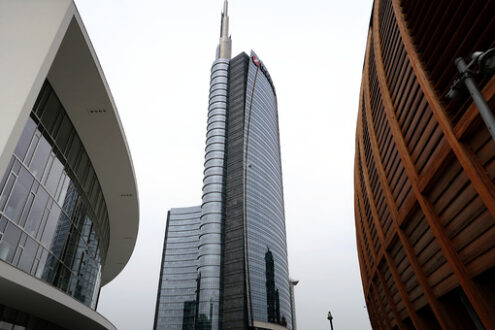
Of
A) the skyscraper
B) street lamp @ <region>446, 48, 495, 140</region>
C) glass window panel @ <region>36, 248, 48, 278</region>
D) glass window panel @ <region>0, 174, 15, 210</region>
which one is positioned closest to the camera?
street lamp @ <region>446, 48, 495, 140</region>

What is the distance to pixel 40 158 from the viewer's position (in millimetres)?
12984

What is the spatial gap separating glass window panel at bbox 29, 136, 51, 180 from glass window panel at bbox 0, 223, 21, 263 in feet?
7.19

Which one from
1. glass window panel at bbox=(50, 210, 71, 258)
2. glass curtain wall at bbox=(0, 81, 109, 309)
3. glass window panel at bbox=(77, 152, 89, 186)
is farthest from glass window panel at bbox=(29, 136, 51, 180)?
glass window panel at bbox=(77, 152, 89, 186)

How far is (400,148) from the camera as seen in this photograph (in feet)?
25.6

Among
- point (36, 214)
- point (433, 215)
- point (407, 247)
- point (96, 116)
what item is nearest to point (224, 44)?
point (96, 116)

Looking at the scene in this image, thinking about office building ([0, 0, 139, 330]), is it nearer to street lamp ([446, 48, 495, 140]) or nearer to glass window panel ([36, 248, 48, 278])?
glass window panel ([36, 248, 48, 278])

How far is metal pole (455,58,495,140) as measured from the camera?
166 inches

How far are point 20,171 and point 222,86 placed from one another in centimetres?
12059

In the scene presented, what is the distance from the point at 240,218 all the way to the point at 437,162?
3855 inches

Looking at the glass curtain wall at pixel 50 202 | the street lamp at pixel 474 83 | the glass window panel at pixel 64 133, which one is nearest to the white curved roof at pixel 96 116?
the glass window panel at pixel 64 133

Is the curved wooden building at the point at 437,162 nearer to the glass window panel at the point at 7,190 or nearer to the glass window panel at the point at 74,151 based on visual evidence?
the glass window panel at the point at 7,190

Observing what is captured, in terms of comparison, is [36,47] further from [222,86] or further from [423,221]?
[222,86]

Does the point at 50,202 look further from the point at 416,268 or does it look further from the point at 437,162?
the point at 437,162

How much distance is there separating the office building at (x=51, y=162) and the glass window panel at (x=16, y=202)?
4 centimetres
